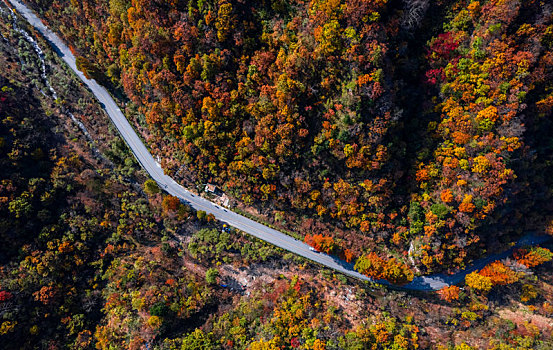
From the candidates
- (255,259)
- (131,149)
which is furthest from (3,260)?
(255,259)

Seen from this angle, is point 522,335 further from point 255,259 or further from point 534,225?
point 255,259

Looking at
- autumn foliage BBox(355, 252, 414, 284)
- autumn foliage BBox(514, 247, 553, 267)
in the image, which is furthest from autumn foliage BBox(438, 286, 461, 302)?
autumn foliage BBox(514, 247, 553, 267)

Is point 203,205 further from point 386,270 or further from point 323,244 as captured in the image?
point 386,270

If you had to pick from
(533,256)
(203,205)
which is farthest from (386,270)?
(203,205)

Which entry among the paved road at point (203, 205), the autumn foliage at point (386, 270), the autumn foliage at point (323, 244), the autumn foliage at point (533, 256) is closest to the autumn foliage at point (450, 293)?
the paved road at point (203, 205)

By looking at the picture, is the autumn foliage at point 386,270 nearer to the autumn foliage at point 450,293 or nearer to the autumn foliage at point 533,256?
the autumn foliage at point 450,293

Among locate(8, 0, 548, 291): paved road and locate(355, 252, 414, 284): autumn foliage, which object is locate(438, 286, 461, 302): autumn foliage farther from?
locate(355, 252, 414, 284): autumn foliage

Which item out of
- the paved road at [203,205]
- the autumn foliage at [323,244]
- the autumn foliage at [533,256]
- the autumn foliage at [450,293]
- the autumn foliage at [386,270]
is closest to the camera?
the autumn foliage at [386,270]

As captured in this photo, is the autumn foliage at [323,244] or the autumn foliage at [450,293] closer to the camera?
the autumn foliage at [450,293]
